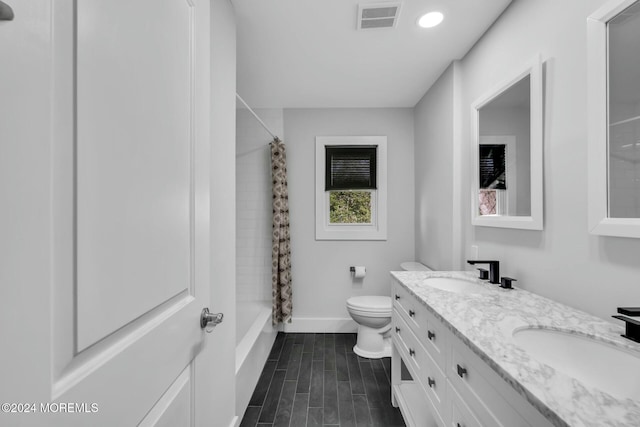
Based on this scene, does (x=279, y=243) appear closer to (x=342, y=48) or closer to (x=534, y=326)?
(x=342, y=48)

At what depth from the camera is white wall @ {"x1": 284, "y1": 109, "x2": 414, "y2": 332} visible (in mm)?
2977

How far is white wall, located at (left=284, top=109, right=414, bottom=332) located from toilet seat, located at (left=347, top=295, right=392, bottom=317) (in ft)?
1.38

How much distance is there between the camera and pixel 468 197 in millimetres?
1935

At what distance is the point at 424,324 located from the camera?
1.29 meters

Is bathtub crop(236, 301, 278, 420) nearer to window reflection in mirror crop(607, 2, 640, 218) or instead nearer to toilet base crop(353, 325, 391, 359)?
toilet base crop(353, 325, 391, 359)

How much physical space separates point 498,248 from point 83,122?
189 cm

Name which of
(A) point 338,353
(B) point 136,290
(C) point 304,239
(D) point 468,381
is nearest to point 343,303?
(A) point 338,353

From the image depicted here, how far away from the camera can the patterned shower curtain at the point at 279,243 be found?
2.71 metres

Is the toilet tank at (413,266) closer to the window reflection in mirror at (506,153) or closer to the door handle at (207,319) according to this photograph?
the window reflection in mirror at (506,153)

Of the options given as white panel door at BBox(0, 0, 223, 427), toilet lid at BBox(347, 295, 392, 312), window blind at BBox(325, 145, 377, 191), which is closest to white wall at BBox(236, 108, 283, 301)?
window blind at BBox(325, 145, 377, 191)

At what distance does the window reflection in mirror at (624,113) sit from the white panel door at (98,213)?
138 cm

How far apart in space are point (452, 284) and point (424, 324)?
50cm

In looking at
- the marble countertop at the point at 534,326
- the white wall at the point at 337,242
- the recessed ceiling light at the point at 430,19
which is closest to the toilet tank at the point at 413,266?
the white wall at the point at 337,242

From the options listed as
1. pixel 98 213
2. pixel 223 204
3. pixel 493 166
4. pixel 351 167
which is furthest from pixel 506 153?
pixel 98 213
